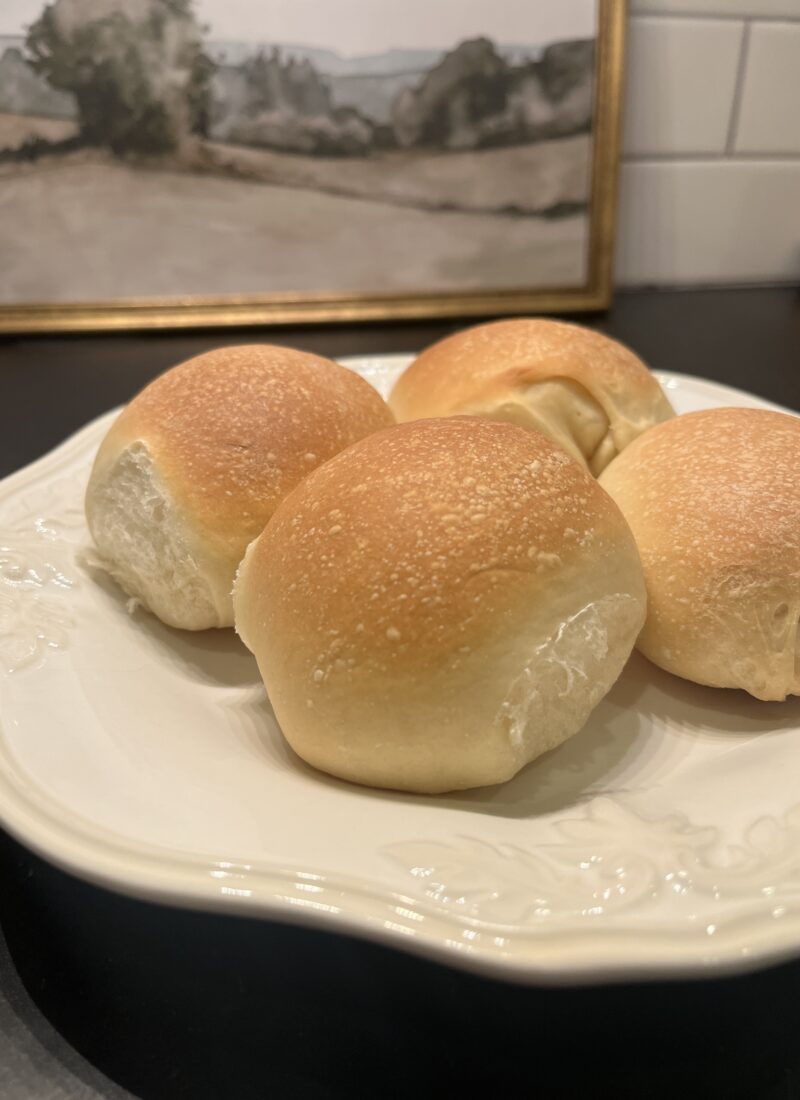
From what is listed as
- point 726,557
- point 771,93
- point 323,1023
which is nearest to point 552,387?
point 726,557

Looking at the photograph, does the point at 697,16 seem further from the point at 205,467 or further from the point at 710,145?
the point at 205,467

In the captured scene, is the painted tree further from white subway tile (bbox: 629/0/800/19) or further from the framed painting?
white subway tile (bbox: 629/0/800/19)

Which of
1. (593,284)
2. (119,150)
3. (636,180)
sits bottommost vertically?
(593,284)

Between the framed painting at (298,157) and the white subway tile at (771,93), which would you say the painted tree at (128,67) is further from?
the white subway tile at (771,93)

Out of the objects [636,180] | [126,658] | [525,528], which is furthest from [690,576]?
[636,180]

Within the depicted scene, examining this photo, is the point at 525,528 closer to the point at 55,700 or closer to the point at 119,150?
the point at 55,700
